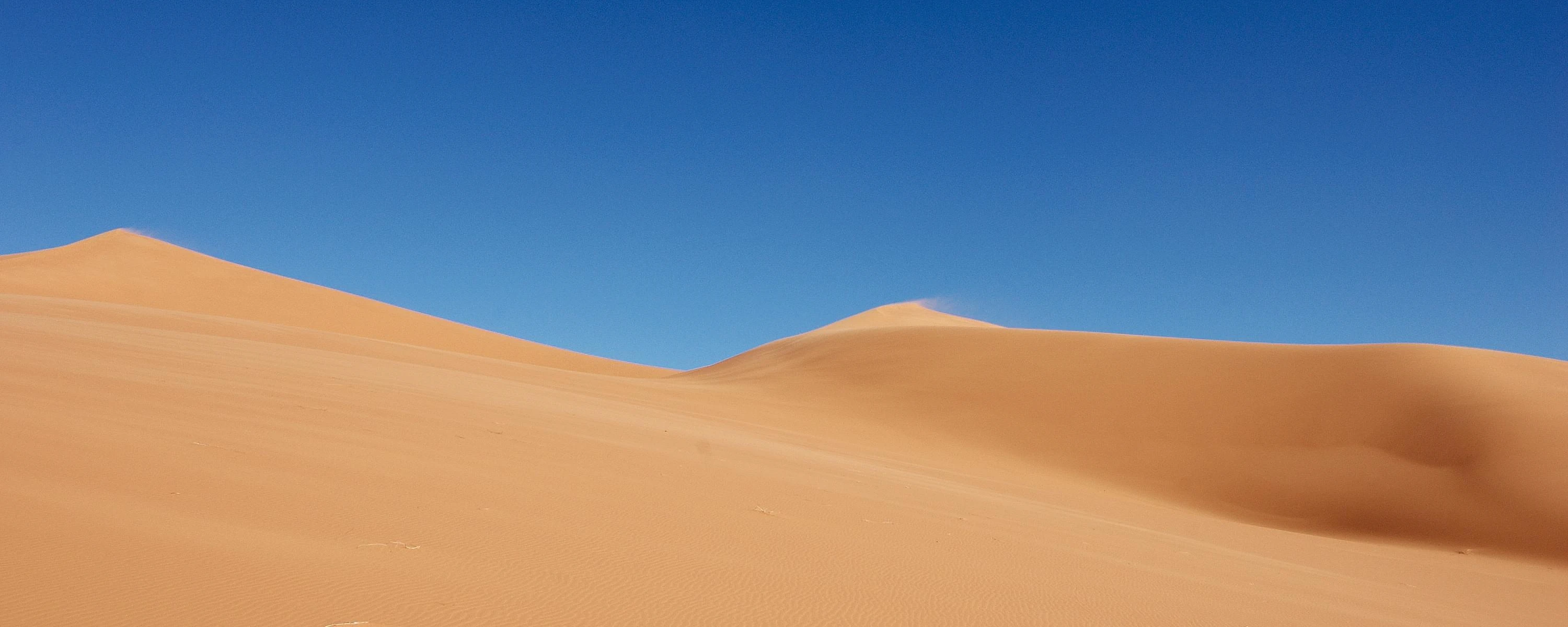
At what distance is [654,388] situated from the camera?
2331 cm

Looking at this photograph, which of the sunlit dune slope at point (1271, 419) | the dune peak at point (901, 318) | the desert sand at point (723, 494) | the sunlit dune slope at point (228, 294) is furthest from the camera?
the dune peak at point (901, 318)

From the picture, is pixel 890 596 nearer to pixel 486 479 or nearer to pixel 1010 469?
pixel 486 479

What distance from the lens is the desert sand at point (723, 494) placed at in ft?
13.5

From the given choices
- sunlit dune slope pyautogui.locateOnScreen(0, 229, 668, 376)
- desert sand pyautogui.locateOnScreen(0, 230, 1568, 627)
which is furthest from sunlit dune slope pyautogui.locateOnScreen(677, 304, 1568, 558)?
sunlit dune slope pyautogui.locateOnScreen(0, 229, 668, 376)

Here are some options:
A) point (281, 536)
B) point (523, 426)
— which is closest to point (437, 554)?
point (281, 536)

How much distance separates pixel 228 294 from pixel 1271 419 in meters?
41.8

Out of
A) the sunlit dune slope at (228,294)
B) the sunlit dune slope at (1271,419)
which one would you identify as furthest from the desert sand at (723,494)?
the sunlit dune slope at (228,294)

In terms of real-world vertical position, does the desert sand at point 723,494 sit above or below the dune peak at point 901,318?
below

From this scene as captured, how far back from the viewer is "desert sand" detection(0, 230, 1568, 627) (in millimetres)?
4117

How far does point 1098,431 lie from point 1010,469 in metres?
4.53

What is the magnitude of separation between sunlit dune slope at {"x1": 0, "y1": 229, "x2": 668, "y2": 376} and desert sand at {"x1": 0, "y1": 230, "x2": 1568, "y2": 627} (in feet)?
64.2

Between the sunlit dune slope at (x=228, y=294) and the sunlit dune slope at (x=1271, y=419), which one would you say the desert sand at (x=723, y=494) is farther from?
the sunlit dune slope at (x=228, y=294)

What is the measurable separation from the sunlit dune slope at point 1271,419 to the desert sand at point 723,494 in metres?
0.09

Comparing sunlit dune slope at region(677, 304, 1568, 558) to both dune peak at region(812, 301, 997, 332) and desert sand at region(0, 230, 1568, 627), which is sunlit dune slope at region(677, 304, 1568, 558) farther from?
dune peak at region(812, 301, 997, 332)
